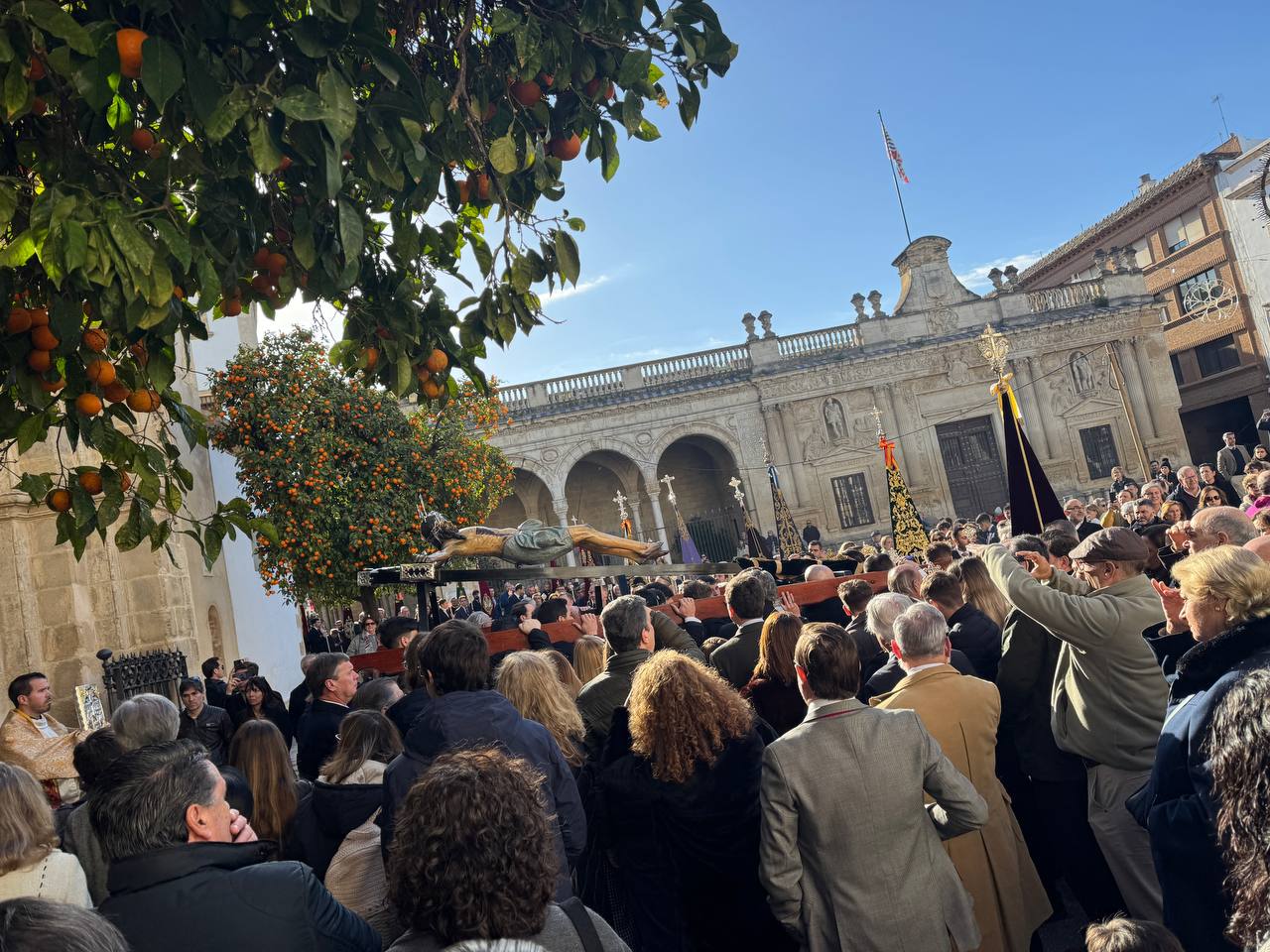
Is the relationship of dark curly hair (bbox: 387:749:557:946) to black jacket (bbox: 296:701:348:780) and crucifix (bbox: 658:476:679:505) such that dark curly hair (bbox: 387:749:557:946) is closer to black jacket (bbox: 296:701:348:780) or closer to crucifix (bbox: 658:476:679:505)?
black jacket (bbox: 296:701:348:780)

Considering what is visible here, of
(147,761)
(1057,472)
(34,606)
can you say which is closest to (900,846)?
(147,761)

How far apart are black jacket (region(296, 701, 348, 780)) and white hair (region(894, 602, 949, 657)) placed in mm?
2627

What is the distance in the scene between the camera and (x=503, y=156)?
9.07ft

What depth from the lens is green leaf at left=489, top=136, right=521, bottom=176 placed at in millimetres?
2746

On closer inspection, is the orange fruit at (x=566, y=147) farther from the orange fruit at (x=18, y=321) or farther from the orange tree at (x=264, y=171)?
the orange fruit at (x=18, y=321)

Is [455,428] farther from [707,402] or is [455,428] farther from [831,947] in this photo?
[707,402]

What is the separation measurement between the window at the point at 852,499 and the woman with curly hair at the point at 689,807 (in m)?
24.9

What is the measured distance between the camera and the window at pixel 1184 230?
30.1 metres

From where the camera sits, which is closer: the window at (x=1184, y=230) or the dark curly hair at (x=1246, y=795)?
the dark curly hair at (x=1246, y=795)

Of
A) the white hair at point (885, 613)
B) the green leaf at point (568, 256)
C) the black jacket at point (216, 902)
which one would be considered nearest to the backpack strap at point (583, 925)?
the black jacket at point (216, 902)

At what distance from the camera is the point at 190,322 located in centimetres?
309

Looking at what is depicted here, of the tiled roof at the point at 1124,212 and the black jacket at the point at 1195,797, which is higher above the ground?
the tiled roof at the point at 1124,212

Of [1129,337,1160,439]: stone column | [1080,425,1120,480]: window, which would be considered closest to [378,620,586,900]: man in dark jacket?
[1080,425,1120,480]: window

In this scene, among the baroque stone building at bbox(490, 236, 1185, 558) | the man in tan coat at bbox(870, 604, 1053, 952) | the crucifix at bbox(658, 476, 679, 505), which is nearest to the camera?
the man in tan coat at bbox(870, 604, 1053, 952)
